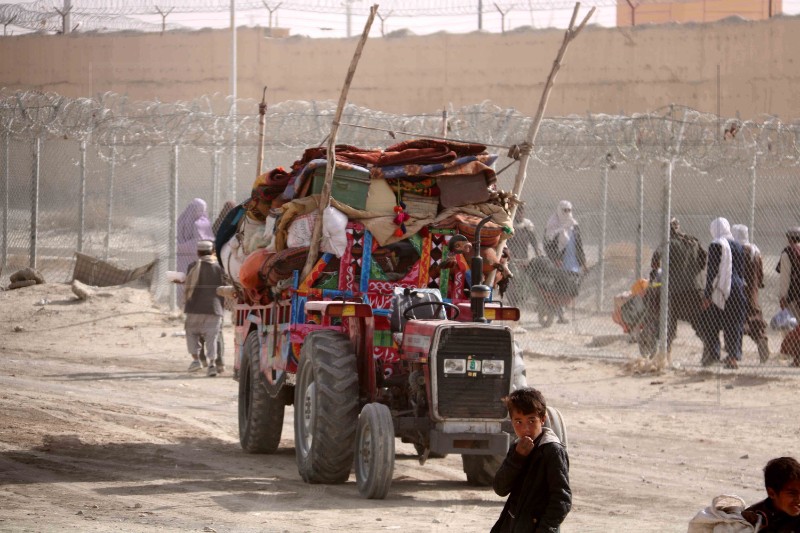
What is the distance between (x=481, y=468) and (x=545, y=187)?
19191mm

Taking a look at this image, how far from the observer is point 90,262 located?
2161cm

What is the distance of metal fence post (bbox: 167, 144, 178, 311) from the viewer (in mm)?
20516

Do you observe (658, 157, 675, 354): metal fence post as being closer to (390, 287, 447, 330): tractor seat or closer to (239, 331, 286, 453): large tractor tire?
(239, 331, 286, 453): large tractor tire

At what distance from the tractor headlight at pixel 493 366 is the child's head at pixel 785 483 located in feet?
14.0

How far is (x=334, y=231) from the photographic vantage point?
10055 mm

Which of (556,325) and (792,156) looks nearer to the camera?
(792,156)

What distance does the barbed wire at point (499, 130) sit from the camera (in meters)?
16.5

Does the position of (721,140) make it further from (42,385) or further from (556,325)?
(42,385)

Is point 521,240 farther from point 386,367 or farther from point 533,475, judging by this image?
point 533,475

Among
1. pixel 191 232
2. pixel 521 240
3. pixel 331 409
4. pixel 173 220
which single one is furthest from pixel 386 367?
pixel 173 220

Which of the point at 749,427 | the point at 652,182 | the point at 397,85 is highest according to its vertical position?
the point at 397,85

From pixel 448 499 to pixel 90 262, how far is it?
13509mm

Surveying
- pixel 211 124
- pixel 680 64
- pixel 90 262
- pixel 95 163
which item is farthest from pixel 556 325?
pixel 95 163

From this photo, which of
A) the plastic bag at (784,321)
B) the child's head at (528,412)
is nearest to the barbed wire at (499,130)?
the plastic bag at (784,321)
